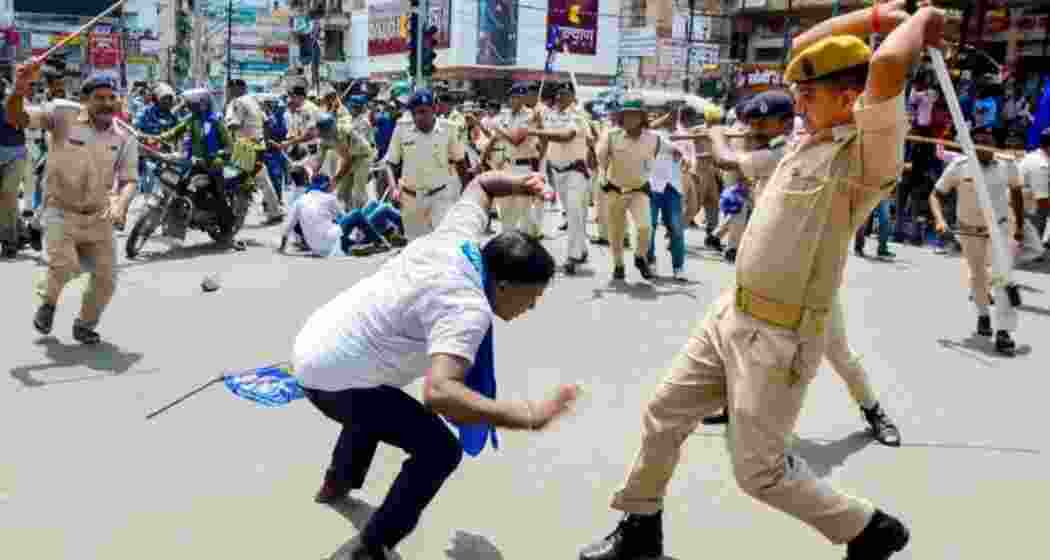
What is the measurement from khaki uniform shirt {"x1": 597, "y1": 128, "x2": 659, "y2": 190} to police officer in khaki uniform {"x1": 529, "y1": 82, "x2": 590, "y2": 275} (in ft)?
2.34

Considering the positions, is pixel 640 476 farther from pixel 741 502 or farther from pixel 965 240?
pixel 965 240

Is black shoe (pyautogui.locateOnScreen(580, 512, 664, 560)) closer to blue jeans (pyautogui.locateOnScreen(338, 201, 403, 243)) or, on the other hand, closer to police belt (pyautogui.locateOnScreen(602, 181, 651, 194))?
police belt (pyautogui.locateOnScreen(602, 181, 651, 194))

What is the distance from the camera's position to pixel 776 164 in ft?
15.2

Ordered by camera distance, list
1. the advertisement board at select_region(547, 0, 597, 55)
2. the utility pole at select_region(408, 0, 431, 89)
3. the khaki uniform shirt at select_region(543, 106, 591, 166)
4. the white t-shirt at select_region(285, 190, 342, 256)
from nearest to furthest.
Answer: the khaki uniform shirt at select_region(543, 106, 591, 166) → the white t-shirt at select_region(285, 190, 342, 256) → the utility pole at select_region(408, 0, 431, 89) → the advertisement board at select_region(547, 0, 597, 55)

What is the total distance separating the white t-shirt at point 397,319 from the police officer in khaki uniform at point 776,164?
182 centimetres

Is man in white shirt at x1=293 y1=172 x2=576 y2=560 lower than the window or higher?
lower

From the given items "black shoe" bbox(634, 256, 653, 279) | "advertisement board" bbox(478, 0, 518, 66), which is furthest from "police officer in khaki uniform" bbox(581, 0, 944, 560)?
"advertisement board" bbox(478, 0, 518, 66)

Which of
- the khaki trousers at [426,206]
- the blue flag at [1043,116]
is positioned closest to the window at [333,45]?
the blue flag at [1043,116]

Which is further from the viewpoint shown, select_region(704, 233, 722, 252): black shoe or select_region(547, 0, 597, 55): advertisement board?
select_region(547, 0, 597, 55): advertisement board

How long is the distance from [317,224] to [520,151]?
233 cm

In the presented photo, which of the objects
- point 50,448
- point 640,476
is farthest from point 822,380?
point 50,448

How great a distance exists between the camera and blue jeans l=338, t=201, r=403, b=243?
1105 centimetres

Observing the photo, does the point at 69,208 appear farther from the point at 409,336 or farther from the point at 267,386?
the point at 409,336

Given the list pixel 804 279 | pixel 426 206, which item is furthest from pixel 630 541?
pixel 426 206
